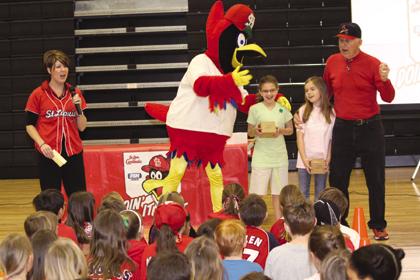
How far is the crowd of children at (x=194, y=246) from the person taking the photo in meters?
2.44

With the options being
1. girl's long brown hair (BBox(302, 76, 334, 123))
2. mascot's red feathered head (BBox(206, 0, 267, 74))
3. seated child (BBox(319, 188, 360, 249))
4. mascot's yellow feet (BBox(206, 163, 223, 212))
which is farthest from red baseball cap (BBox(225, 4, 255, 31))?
seated child (BBox(319, 188, 360, 249))

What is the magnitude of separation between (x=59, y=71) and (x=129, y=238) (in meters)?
2.08

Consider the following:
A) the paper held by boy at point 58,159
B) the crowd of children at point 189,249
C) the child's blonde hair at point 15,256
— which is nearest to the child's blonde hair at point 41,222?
the crowd of children at point 189,249

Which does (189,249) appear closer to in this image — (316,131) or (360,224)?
(360,224)

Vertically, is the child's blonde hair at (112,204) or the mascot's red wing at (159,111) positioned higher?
the mascot's red wing at (159,111)

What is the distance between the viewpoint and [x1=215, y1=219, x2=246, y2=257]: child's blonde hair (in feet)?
10.1

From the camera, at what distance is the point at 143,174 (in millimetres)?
6176

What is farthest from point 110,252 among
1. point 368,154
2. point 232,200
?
point 368,154

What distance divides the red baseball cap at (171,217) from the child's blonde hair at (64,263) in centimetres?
70

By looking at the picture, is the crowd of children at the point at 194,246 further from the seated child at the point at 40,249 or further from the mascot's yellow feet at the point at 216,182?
the mascot's yellow feet at the point at 216,182

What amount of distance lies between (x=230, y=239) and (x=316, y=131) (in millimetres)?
2762

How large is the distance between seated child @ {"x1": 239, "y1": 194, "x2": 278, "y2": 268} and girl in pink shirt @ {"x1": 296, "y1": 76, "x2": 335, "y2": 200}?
192 centimetres

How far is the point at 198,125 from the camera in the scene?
5070mm

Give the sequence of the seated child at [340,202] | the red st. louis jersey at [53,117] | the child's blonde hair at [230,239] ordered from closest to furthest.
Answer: the child's blonde hair at [230,239]
the seated child at [340,202]
the red st. louis jersey at [53,117]
